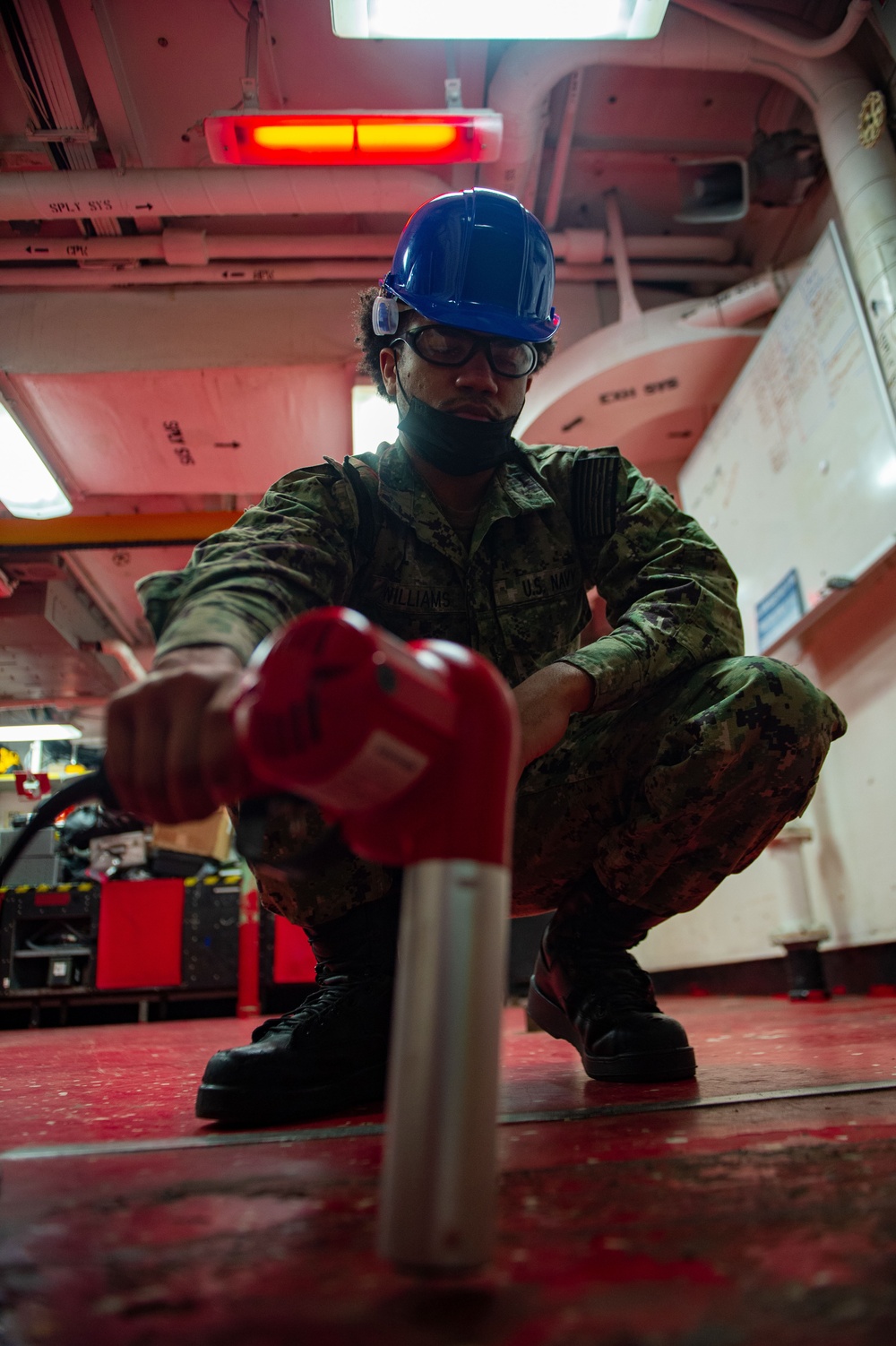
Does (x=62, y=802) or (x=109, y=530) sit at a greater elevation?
(x=109, y=530)

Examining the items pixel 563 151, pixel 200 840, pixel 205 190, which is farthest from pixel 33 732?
pixel 563 151

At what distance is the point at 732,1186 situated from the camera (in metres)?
0.53

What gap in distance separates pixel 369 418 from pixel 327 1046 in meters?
2.99

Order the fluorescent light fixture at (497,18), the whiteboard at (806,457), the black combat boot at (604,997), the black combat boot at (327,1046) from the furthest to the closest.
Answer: the whiteboard at (806,457), the fluorescent light fixture at (497,18), the black combat boot at (604,997), the black combat boot at (327,1046)

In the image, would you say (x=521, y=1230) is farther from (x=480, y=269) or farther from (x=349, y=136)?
(x=349, y=136)

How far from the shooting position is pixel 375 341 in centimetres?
169

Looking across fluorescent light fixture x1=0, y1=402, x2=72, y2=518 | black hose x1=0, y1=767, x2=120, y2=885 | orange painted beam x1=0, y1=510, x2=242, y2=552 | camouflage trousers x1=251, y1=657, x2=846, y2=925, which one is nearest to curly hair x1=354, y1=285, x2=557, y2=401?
camouflage trousers x1=251, y1=657, x2=846, y2=925

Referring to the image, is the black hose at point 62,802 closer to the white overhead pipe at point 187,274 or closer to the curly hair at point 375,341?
the curly hair at point 375,341

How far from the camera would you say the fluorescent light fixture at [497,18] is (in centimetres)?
222

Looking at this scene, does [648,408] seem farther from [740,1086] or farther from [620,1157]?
[620,1157]

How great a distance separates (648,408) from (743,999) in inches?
106

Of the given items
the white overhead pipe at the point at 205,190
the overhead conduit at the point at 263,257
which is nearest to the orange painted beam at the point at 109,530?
the overhead conduit at the point at 263,257

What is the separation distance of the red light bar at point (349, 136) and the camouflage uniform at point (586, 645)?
62.9 inches

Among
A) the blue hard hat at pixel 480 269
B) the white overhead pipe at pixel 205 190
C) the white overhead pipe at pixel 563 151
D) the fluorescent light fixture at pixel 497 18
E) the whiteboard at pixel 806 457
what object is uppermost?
the white overhead pipe at pixel 563 151
